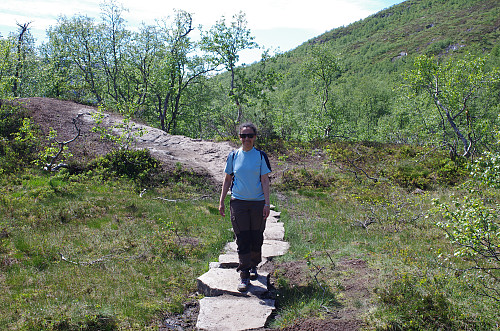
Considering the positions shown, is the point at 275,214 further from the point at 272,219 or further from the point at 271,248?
the point at 271,248

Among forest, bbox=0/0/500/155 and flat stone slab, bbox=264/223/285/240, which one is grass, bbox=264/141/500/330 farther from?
forest, bbox=0/0/500/155

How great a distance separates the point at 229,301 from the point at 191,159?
10.5 meters

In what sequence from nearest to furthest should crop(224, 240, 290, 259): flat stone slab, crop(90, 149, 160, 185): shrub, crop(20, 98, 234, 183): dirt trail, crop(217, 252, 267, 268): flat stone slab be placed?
crop(217, 252, 267, 268): flat stone slab → crop(224, 240, 290, 259): flat stone slab → crop(90, 149, 160, 185): shrub → crop(20, 98, 234, 183): dirt trail

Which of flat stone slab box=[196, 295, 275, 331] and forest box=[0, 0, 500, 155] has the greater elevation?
forest box=[0, 0, 500, 155]

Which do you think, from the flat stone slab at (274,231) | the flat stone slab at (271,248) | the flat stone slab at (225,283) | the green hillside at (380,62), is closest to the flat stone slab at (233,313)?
the flat stone slab at (225,283)

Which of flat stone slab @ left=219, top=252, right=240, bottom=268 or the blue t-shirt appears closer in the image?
the blue t-shirt

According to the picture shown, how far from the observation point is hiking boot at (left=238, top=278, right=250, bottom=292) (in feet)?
16.3

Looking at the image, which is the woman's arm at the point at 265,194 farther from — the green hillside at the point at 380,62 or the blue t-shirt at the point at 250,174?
the green hillside at the point at 380,62

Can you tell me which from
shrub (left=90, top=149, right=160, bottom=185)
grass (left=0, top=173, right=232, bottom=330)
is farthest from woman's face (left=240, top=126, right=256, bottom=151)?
shrub (left=90, top=149, right=160, bottom=185)

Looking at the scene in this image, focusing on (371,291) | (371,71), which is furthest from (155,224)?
(371,71)

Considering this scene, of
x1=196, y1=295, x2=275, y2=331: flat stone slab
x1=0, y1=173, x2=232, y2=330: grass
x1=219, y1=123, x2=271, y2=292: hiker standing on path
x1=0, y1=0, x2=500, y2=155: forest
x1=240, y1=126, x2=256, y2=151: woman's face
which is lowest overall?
x1=196, y1=295, x2=275, y2=331: flat stone slab

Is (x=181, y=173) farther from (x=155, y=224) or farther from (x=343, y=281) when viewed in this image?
(x=343, y=281)

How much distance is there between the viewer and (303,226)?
857cm

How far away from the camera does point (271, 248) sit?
278 inches
